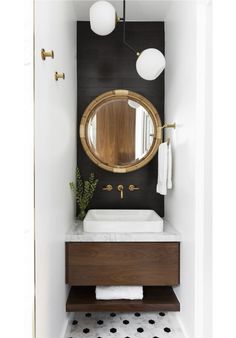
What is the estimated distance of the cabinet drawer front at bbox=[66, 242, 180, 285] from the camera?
6.67ft

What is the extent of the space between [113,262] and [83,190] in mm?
813

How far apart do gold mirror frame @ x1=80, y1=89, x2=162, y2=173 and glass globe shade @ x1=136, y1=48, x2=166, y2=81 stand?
40cm

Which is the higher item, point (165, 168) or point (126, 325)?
point (165, 168)

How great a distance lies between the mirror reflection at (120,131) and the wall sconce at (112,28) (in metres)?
0.46

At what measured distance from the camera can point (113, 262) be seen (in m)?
2.03

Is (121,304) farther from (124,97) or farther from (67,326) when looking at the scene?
(124,97)

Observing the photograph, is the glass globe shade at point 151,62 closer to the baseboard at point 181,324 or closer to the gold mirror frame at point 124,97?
the gold mirror frame at point 124,97

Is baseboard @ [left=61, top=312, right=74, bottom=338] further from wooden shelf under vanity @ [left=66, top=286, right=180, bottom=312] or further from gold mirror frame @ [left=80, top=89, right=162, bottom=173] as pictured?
gold mirror frame @ [left=80, top=89, right=162, bottom=173]

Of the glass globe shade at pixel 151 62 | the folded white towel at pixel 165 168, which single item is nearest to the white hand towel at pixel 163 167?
the folded white towel at pixel 165 168

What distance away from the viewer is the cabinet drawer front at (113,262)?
2033 mm
